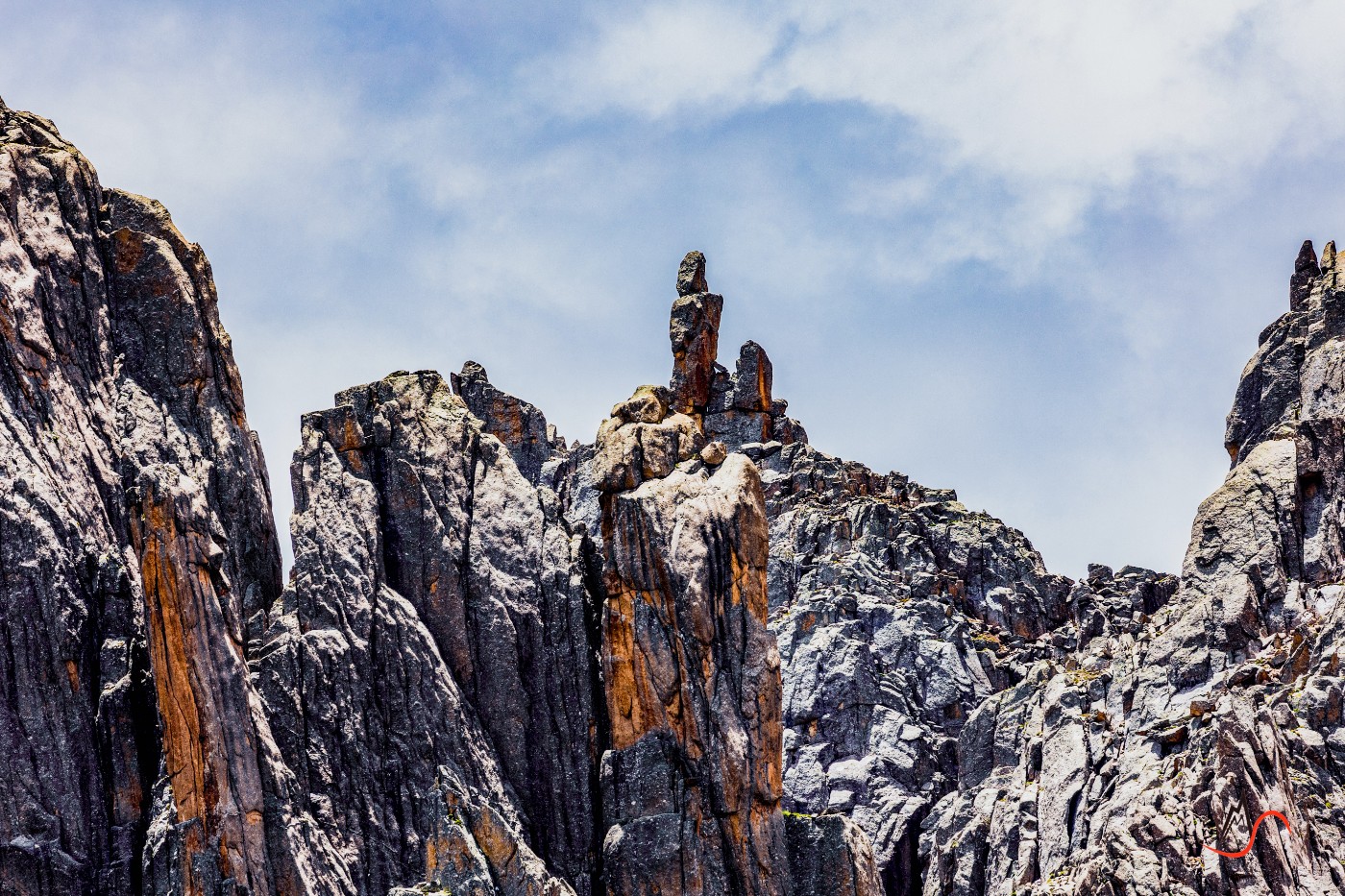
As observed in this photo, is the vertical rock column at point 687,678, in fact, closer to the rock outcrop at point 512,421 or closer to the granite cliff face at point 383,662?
the granite cliff face at point 383,662

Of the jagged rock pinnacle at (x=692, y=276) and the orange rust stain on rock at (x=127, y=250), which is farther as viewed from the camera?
the jagged rock pinnacle at (x=692, y=276)

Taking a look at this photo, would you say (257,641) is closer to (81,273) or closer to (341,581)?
(341,581)

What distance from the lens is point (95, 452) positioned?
8638 centimetres

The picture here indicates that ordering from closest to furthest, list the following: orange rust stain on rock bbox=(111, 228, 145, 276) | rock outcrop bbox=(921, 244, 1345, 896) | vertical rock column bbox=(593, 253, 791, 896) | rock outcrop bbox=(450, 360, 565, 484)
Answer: vertical rock column bbox=(593, 253, 791, 896) < orange rust stain on rock bbox=(111, 228, 145, 276) < rock outcrop bbox=(921, 244, 1345, 896) < rock outcrop bbox=(450, 360, 565, 484)

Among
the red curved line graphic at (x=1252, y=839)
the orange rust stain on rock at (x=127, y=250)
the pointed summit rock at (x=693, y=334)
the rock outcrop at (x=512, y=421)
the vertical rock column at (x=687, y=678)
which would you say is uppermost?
the pointed summit rock at (x=693, y=334)

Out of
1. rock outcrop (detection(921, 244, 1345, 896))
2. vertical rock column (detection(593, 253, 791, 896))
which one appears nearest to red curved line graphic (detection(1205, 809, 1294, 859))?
rock outcrop (detection(921, 244, 1345, 896))

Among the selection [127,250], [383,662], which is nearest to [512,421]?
[127,250]

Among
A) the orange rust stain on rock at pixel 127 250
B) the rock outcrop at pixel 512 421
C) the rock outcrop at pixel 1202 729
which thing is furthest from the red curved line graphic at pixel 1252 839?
the rock outcrop at pixel 512 421

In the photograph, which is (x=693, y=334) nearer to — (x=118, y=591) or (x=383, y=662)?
(x=383, y=662)

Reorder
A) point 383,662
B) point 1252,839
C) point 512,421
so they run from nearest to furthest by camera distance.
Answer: point 383,662 < point 1252,839 < point 512,421

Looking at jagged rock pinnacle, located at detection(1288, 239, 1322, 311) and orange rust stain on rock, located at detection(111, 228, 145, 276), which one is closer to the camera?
orange rust stain on rock, located at detection(111, 228, 145, 276)

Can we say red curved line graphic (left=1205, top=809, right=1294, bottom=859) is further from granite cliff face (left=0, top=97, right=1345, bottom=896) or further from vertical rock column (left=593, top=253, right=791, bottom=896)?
vertical rock column (left=593, top=253, right=791, bottom=896)

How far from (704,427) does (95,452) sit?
256 ft

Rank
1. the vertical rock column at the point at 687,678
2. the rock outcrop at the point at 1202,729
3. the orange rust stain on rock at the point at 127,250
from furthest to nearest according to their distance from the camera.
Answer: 1. the rock outcrop at the point at 1202,729
2. the orange rust stain on rock at the point at 127,250
3. the vertical rock column at the point at 687,678
